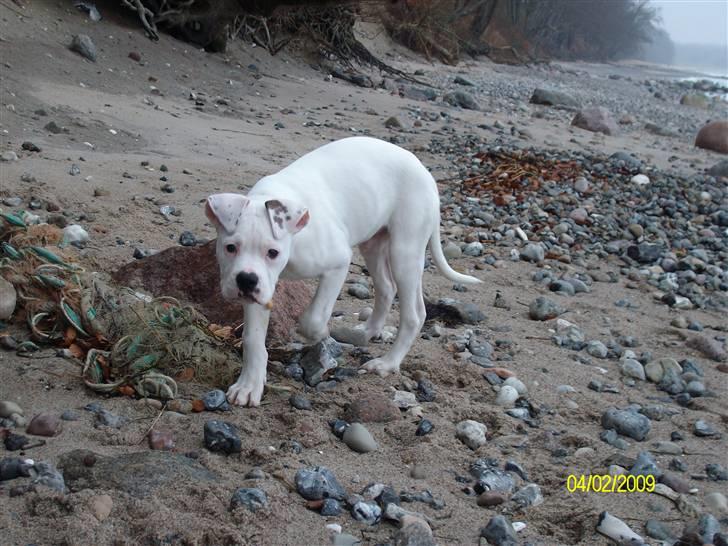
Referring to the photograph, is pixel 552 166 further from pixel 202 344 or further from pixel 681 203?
pixel 202 344

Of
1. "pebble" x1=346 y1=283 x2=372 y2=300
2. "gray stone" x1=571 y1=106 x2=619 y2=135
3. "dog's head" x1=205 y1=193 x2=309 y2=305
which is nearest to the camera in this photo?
"dog's head" x1=205 y1=193 x2=309 y2=305

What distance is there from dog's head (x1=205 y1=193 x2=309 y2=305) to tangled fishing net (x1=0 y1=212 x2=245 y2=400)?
616 mm

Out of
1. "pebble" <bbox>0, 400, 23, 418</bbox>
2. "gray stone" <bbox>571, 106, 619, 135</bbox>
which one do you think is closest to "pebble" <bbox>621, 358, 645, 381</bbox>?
"pebble" <bbox>0, 400, 23, 418</bbox>

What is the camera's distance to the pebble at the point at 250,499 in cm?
294

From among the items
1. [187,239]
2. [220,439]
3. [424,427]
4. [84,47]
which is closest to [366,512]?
[220,439]

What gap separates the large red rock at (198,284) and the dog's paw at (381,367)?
505 millimetres

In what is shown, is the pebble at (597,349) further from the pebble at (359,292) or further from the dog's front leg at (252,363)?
the dog's front leg at (252,363)

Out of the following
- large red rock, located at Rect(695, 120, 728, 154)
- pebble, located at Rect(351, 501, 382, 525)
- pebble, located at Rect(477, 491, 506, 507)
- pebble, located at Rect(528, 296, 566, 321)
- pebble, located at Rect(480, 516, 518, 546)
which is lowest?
pebble, located at Rect(528, 296, 566, 321)

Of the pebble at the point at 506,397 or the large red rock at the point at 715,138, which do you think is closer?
the pebble at the point at 506,397

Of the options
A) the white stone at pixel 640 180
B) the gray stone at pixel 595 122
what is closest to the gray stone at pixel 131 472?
the white stone at pixel 640 180

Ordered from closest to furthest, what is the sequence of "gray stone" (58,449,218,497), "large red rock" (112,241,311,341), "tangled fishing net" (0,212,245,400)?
"gray stone" (58,449,218,497)
"tangled fishing net" (0,212,245,400)
"large red rock" (112,241,311,341)

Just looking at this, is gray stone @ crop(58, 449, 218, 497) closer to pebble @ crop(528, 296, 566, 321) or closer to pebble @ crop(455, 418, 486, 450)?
pebble @ crop(455, 418, 486, 450)

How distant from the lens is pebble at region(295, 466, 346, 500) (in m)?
3.13

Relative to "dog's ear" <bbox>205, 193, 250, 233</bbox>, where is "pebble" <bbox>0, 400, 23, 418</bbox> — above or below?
below
